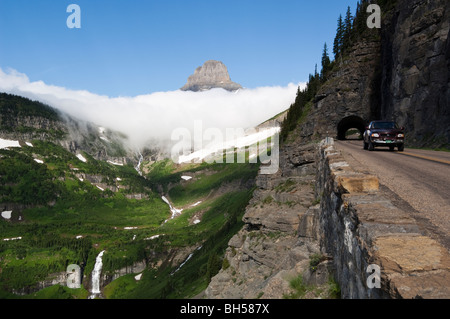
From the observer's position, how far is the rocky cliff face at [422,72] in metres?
38.1

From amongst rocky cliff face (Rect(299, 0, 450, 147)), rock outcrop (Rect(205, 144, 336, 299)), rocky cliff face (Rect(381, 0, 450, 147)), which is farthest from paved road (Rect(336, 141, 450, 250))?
rocky cliff face (Rect(299, 0, 450, 147))

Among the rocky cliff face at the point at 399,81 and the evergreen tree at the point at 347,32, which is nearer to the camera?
the rocky cliff face at the point at 399,81

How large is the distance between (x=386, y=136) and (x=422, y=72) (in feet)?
72.4

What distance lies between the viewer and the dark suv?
1131 inches

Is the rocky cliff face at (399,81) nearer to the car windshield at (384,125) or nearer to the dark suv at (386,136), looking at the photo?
the car windshield at (384,125)

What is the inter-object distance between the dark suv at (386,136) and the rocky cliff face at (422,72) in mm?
9178

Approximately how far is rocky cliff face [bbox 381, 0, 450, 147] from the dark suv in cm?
918

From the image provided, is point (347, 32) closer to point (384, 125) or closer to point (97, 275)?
point (384, 125)

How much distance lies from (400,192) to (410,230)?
6.68 meters

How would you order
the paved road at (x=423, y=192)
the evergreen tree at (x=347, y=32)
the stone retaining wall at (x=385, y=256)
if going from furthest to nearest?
the evergreen tree at (x=347, y=32) < the paved road at (x=423, y=192) < the stone retaining wall at (x=385, y=256)

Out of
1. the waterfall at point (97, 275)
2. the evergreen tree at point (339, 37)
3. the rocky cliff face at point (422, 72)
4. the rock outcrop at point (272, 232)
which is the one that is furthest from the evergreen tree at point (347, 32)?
the waterfall at point (97, 275)

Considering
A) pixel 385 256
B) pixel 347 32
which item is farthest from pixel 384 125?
pixel 347 32

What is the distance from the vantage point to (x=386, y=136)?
2898 centimetres

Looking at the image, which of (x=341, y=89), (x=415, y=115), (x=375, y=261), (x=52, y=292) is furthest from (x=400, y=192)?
(x=52, y=292)
